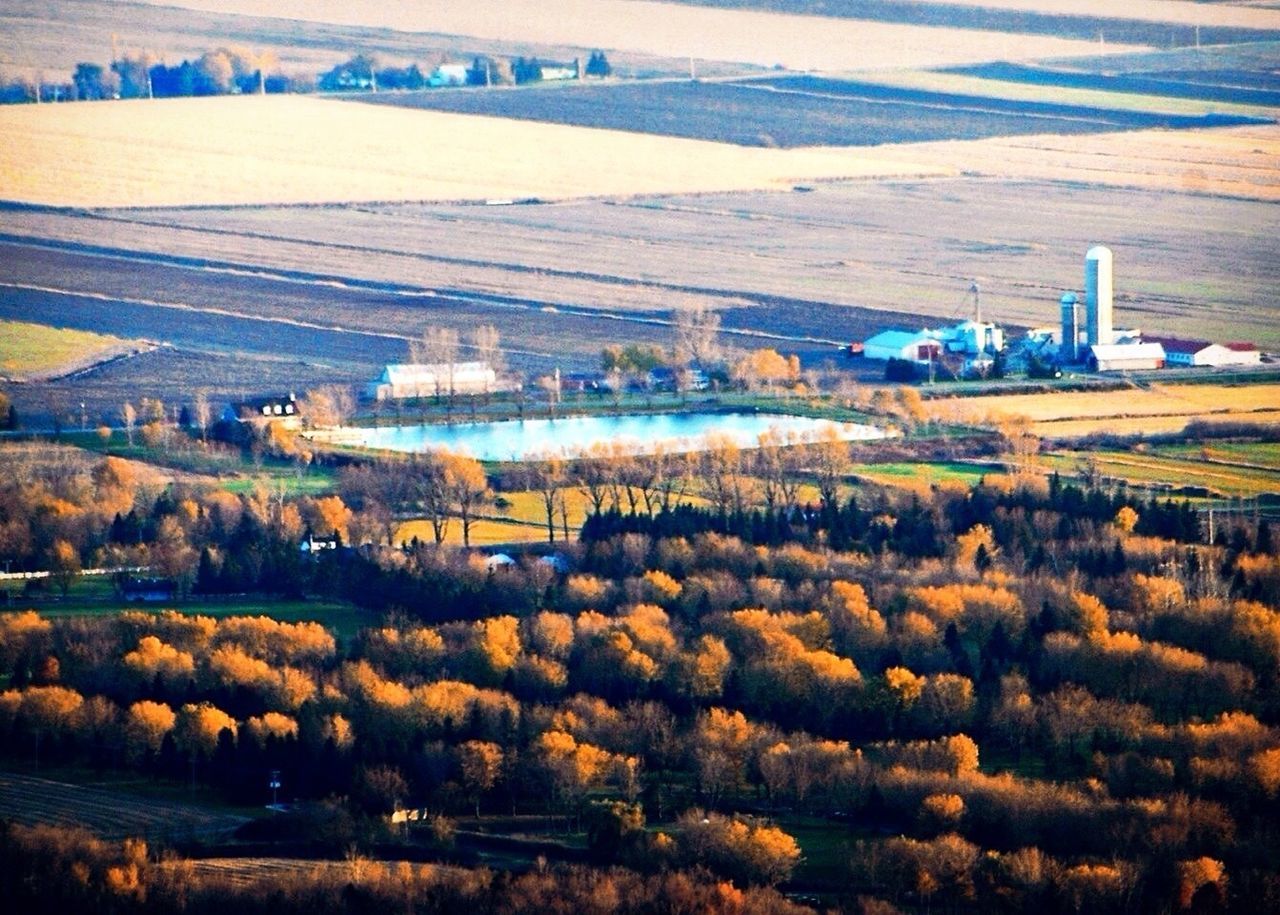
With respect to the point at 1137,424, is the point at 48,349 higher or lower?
higher

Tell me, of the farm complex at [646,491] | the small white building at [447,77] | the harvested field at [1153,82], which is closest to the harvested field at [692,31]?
the harvested field at [1153,82]

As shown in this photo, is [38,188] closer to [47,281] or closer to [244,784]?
[47,281]

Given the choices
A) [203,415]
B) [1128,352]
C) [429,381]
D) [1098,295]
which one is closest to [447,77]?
[1098,295]

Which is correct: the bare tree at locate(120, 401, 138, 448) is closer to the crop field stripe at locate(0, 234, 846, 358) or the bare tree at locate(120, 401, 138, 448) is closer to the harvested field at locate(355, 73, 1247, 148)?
the crop field stripe at locate(0, 234, 846, 358)

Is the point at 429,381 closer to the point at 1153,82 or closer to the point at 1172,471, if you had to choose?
the point at 1172,471

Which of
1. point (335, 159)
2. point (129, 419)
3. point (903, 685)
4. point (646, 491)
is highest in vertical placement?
point (335, 159)

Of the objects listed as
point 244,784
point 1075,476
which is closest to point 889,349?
point 1075,476

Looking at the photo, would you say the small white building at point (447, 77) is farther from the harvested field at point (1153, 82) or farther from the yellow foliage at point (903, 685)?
the yellow foliage at point (903, 685)
